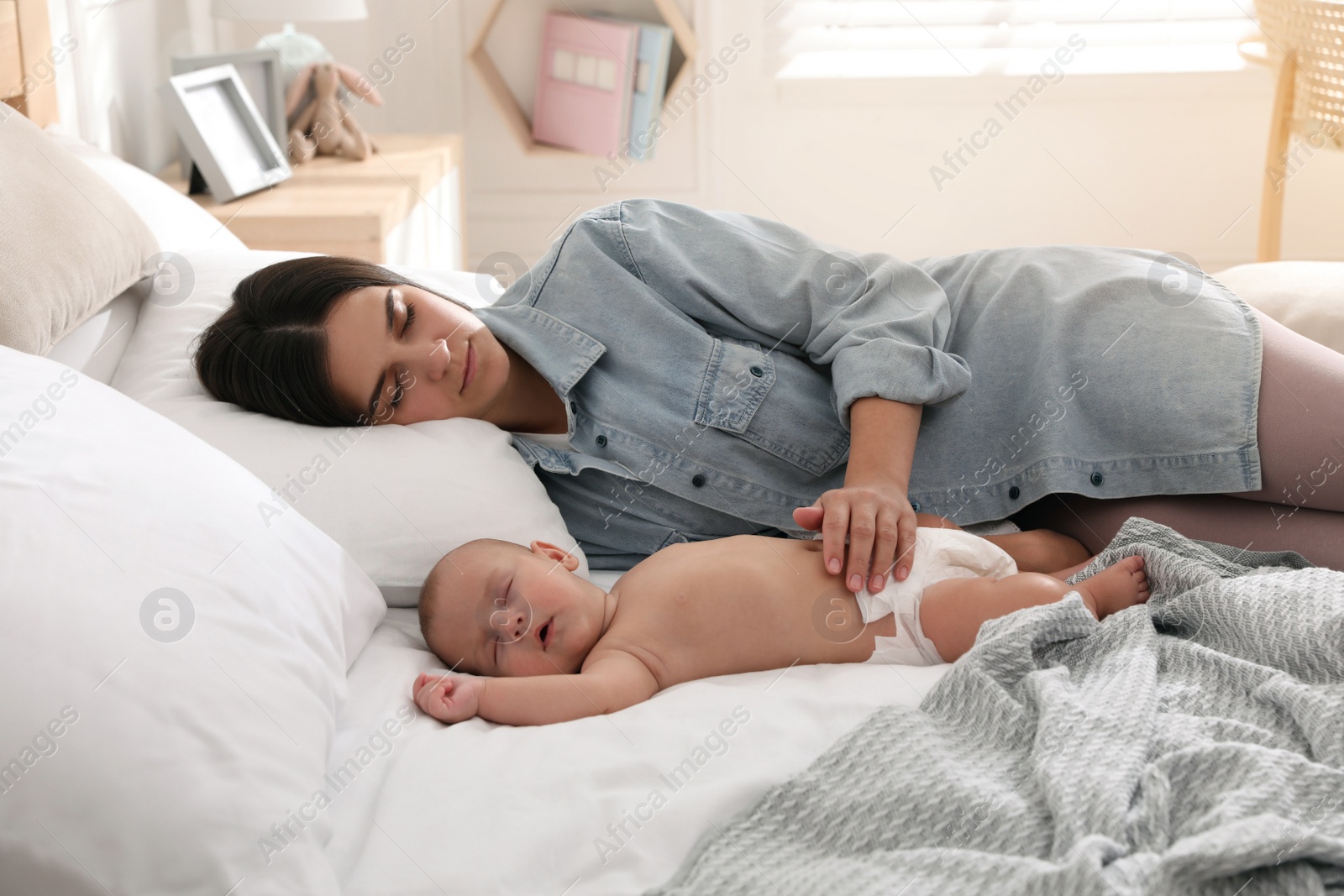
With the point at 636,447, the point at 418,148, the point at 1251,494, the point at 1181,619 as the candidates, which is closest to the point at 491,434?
the point at 636,447

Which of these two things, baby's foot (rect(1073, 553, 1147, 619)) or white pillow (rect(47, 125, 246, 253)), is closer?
baby's foot (rect(1073, 553, 1147, 619))

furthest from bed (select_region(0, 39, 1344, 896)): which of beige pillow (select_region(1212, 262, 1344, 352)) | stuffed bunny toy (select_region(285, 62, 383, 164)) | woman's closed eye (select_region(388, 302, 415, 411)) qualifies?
stuffed bunny toy (select_region(285, 62, 383, 164))

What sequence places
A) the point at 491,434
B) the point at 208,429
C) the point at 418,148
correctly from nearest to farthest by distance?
the point at 208,429
the point at 491,434
the point at 418,148

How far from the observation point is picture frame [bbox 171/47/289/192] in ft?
7.40

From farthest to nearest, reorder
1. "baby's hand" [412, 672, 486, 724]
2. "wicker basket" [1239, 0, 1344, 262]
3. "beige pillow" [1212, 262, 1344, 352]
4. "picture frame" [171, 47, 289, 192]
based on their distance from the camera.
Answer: "wicker basket" [1239, 0, 1344, 262]
"picture frame" [171, 47, 289, 192]
"beige pillow" [1212, 262, 1344, 352]
"baby's hand" [412, 672, 486, 724]

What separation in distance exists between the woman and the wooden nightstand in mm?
747

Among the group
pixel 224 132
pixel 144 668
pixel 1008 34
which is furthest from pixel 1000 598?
pixel 1008 34

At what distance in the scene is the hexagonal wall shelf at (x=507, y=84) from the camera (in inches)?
122

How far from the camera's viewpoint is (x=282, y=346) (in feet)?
4.03

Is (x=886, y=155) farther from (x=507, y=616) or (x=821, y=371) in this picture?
(x=507, y=616)

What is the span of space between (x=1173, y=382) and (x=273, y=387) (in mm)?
1014

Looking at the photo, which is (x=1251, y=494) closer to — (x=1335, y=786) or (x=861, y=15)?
(x=1335, y=786)

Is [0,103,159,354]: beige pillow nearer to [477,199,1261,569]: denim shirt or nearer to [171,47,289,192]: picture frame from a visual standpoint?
[477,199,1261,569]: denim shirt

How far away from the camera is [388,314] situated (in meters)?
1.26
